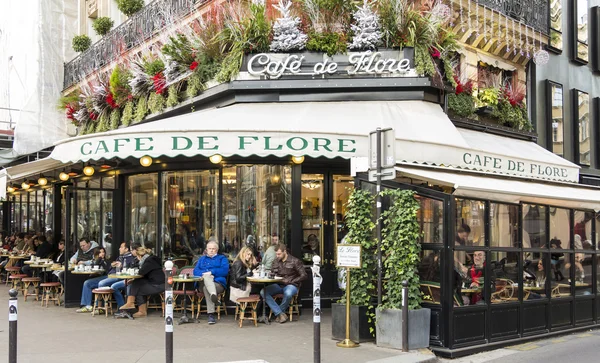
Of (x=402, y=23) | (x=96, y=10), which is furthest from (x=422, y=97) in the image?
(x=96, y=10)

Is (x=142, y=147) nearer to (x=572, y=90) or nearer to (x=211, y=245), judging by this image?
(x=211, y=245)

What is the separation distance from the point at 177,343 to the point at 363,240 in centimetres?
307

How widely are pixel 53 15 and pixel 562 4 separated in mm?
17235

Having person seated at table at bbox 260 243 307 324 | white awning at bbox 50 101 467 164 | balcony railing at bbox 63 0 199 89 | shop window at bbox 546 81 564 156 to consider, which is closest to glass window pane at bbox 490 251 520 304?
white awning at bbox 50 101 467 164

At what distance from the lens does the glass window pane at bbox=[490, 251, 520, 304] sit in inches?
390

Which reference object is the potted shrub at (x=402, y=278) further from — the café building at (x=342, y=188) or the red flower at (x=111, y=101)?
the red flower at (x=111, y=101)

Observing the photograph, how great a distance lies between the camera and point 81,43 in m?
22.0

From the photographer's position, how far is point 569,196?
11133 mm

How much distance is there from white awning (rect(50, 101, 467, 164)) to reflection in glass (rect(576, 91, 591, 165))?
345 inches

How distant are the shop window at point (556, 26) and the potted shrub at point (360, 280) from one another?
11128 mm

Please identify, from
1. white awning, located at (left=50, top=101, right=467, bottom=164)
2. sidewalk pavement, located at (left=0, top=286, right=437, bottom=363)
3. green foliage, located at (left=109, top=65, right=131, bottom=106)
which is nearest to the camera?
sidewalk pavement, located at (left=0, top=286, right=437, bottom=363)

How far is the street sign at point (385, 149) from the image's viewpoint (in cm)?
888

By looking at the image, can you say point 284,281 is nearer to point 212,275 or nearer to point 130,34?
point 212,275

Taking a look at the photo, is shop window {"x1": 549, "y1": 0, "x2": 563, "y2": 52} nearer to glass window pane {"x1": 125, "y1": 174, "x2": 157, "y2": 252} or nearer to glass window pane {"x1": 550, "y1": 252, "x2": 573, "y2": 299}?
glass window pane {"x1": 550, "y1": 252, "x2": 573, "y2": 299}
